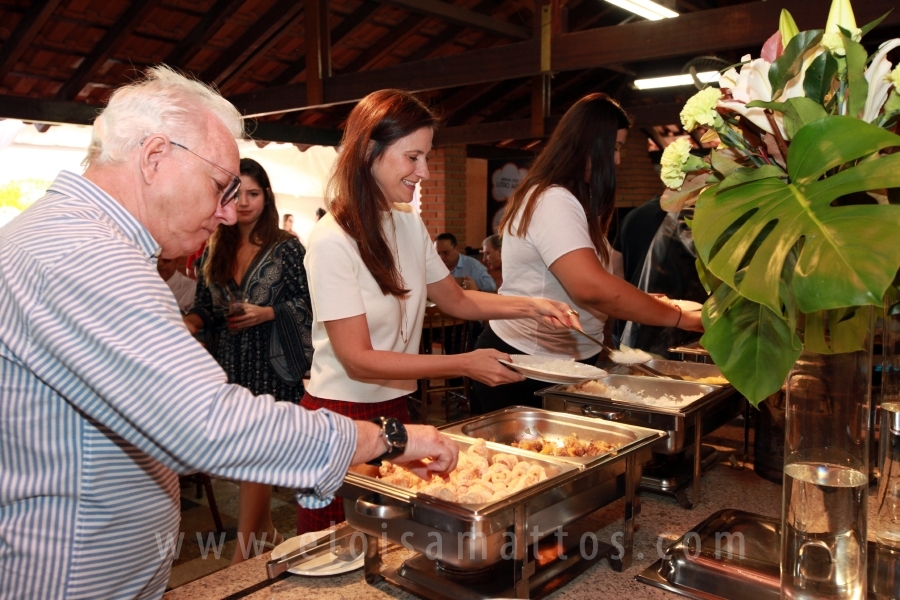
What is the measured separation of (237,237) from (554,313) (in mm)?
1522

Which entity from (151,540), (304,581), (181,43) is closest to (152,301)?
(151,540)

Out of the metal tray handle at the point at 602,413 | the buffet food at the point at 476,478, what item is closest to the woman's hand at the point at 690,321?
the metal tray handle at the point at 602,413

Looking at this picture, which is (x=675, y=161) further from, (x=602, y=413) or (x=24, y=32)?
(x=24, y=32)

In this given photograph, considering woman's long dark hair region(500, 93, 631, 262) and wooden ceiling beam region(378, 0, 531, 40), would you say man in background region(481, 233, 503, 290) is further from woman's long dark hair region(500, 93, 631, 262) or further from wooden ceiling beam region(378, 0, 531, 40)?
woman's long dark hair region(500, 93, 631, 262)

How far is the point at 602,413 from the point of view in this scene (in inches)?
65.8

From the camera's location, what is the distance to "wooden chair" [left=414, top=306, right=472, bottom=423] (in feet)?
17.8

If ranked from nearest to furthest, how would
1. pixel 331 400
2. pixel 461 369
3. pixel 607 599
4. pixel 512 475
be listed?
pixel 607 599 < pixel 512 475 < pixel 461 369 < pixel 331 400

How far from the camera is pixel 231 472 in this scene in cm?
82

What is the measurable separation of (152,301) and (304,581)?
646 millimetres

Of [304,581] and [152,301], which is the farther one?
[304,581]

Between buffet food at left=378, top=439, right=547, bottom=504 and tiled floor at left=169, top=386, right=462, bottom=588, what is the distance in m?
2.04

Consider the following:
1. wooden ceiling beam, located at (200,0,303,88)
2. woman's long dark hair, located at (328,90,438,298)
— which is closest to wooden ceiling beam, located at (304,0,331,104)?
wooden ceiling beam, located at (200,0,303,88)

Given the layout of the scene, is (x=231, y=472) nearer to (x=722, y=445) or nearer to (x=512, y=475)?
(x=512, y=475)

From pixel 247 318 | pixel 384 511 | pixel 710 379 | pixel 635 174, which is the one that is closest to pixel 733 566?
pixel 384 511
